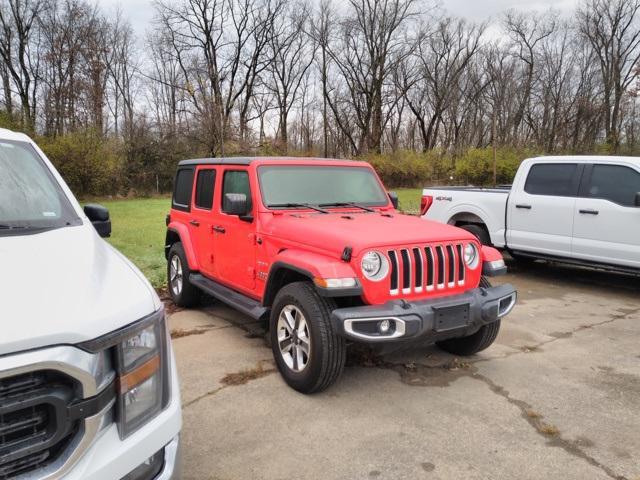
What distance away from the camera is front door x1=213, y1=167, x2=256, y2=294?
15.1 feet

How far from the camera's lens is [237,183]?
196 inches

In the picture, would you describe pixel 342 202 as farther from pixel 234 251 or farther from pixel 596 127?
pixel 596 127

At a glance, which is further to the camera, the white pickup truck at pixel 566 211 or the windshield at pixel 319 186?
the white pickup truck at pixel 566 211

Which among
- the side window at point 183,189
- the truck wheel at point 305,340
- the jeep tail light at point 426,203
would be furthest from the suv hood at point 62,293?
the jeep tail light at point 426,203

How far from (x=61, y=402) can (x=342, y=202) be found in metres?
3.71

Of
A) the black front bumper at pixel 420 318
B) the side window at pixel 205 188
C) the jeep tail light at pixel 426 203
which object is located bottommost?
the black front bumper at pixel 420 318

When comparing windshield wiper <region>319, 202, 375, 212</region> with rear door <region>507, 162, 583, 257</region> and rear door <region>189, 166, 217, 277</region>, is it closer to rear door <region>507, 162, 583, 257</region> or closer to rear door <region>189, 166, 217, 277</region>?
rear door <region>189, 166, 217, 277</region>

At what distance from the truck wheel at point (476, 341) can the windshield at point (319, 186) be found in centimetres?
154

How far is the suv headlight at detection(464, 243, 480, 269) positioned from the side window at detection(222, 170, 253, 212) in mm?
1958

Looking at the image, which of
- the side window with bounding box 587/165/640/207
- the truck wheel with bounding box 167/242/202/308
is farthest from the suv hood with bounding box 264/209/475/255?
the side window with bounding box 587/165/640/207

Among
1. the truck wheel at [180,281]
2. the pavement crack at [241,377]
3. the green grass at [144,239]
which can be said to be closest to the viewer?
the pavement crack at [241,377]

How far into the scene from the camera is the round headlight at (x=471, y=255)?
3.95 m

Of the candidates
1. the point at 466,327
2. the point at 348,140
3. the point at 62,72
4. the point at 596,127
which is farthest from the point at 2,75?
the point at 596,127

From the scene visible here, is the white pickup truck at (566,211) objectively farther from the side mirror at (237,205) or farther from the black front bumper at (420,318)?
the side mirror at (237,205)
